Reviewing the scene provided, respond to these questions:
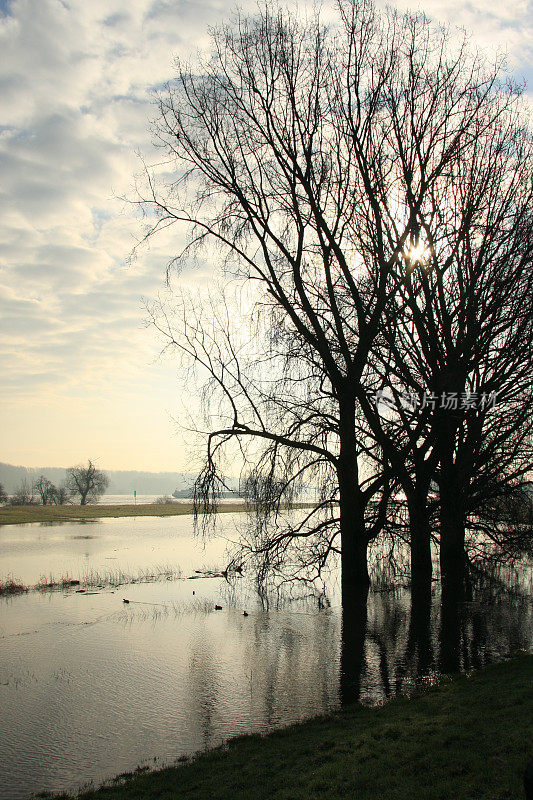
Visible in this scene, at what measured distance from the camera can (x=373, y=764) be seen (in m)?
6.91

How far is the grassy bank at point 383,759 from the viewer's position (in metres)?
6.08

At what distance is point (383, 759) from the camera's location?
700 centimetres

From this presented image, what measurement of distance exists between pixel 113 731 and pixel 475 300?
12400 millimetres

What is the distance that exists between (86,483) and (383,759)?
11831cm

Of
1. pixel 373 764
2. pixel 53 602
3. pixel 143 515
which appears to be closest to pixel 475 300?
pixel 373 764

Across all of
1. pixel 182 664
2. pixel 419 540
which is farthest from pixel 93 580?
pixel 419 540

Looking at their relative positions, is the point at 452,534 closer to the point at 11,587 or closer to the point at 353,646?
the point at 353,646

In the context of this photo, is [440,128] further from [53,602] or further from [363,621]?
[53,602]

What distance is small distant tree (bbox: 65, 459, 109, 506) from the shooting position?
4638 inches

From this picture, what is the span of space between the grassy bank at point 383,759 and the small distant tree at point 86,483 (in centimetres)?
11272

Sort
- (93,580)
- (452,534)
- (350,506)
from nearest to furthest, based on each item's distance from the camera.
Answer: (350,506)
(452,534)
(93,580)

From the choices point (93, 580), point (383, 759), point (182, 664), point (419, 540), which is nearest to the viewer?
point (383, 759)

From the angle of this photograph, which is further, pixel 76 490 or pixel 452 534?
pixel 76 490

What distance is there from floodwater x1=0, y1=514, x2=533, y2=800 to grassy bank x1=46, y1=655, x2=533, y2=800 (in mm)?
1007
